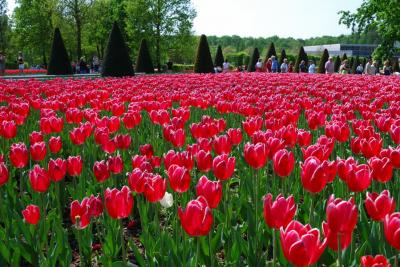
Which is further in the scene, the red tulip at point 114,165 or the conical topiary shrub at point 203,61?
the conical topiary shrub at point 203,61

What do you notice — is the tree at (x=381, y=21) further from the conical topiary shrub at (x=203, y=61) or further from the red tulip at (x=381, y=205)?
the red tulip at (x=381, y=205)

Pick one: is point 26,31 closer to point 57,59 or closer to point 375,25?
point 57,59

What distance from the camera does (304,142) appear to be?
368 cm

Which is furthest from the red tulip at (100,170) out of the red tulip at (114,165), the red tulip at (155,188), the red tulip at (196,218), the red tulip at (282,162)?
the red tulip at (196,218)

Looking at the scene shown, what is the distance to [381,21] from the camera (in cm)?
3466

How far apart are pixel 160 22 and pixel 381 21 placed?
25320mm

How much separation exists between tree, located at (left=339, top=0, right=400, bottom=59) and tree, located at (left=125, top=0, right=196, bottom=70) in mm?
21287

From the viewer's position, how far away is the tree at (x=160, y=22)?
172ft

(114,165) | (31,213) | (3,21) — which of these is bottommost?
(31,213)

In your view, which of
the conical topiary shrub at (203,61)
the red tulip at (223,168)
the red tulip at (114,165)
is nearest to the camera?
the red tulip at (223,168)

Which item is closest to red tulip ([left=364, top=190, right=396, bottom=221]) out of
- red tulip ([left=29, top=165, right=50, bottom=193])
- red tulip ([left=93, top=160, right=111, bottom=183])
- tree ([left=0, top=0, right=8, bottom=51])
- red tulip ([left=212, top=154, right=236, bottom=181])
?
red tulip ([left=212, top=154, right=236, bottom=181])

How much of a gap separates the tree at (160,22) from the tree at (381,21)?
21.3 metres

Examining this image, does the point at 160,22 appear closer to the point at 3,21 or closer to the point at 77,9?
the point at 77,9

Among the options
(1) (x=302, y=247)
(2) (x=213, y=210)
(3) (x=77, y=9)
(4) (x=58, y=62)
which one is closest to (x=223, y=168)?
(2) (x=213, y=210)
